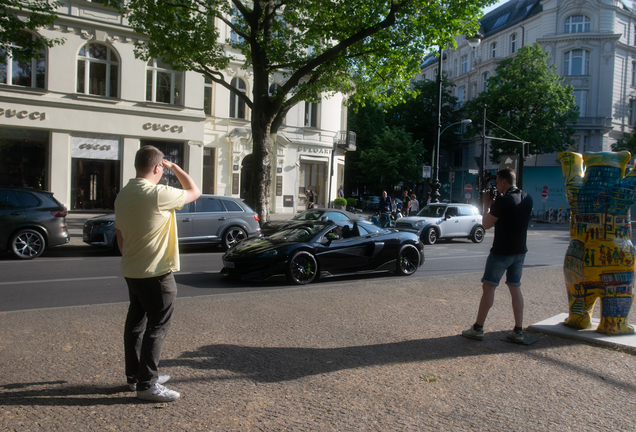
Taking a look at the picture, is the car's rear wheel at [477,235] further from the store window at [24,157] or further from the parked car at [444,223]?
the store window at [24,157]

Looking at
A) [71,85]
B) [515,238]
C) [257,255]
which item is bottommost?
[257,255]

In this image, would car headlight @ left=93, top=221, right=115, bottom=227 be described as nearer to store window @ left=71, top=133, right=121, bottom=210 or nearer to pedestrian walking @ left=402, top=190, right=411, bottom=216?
store window @ left=71, top=133, right=121, bottom=210

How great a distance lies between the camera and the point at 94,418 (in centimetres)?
335

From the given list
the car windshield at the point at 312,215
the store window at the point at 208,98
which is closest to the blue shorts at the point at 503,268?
the car windshield at the point at 312,215

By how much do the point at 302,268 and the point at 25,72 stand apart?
18.8m

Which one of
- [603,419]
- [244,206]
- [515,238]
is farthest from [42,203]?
[603,419]

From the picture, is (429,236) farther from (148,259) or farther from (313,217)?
(148,259)

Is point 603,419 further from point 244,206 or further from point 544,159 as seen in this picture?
point 544,159

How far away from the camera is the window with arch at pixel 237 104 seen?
28.8 metres

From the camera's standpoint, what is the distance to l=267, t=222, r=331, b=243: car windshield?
31.0 ft

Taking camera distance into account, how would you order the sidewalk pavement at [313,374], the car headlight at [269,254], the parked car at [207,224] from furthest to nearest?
the parked car at [207,224] < the car headlight at [269,254] < the sidewalk pavement at [313,374]

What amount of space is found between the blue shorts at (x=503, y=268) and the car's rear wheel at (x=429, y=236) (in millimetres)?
13442

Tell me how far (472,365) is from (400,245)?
5809 mm

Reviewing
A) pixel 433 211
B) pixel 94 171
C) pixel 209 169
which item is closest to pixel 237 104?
pixel 209 169
